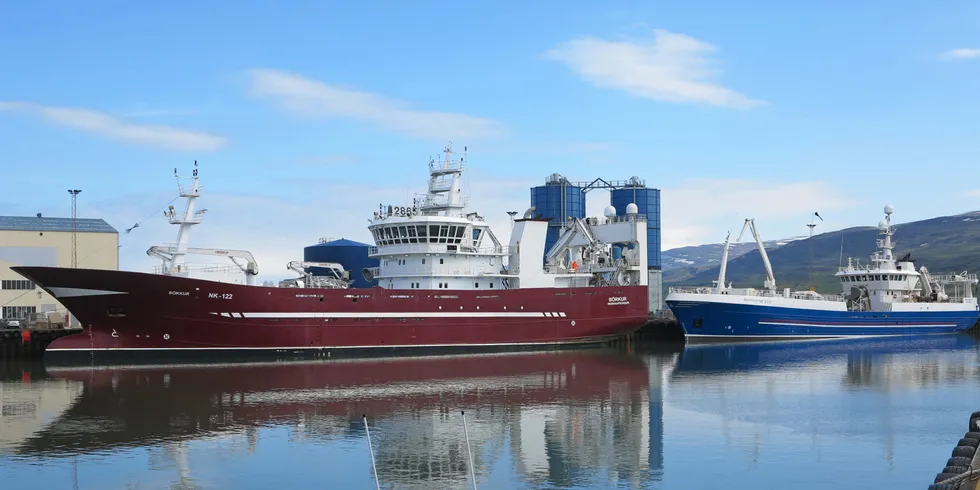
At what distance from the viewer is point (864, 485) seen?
50.0ft

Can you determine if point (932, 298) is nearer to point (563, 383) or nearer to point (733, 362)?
point (733, 362)

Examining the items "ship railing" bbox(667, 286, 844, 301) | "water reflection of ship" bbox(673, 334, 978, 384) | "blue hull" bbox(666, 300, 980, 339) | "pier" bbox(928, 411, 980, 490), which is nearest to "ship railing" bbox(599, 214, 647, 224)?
"blue hull" bbox(666, 300, 980, 339)

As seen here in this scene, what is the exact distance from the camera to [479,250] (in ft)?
131

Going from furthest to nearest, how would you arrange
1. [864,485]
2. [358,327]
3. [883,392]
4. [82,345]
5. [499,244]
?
[499,244] < [358,327] < [82,345] < [883,392] < [864,485]

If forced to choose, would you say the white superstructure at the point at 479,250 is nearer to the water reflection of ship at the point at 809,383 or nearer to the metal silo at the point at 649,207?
the water reflection of ship at the point at 809,383

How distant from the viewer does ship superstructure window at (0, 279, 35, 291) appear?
44172 mm

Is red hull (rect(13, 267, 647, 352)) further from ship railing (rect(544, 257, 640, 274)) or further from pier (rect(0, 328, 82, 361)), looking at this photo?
pier (rect(0, 328, 82, 361))

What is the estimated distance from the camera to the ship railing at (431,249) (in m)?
38.1

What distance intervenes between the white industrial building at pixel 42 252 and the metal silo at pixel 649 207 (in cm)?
3639

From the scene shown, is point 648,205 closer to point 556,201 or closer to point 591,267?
point 556,201

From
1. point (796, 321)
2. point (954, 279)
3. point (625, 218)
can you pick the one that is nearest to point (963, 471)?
point (625, 218)

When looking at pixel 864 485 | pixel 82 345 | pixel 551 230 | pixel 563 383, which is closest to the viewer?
pixel 864 485

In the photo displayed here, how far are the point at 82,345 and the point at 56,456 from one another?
1533 centimetres

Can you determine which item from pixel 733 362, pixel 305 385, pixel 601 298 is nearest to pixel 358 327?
pixel 305 385
